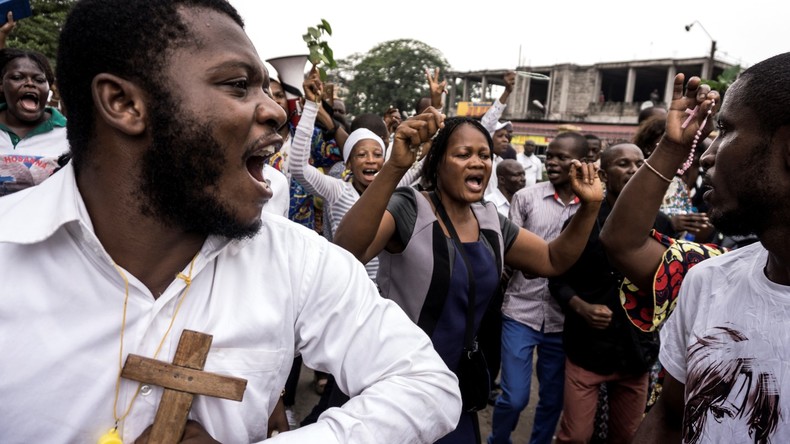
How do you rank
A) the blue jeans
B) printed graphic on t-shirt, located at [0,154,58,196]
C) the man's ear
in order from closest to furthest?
1. the man's ear
2. printed graphic on t-shirt, located at [0,154,58,196]
3. the blue jeans

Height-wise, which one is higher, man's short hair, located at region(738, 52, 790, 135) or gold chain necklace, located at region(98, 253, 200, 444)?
man's short hair, located at region(738, 52, 790, 135)

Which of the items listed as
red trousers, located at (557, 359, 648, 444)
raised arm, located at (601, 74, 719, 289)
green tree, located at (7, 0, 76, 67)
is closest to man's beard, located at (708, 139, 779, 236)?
raised arm, located at (601, 74, 719, 289)

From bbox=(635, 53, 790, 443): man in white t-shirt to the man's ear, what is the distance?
157cm

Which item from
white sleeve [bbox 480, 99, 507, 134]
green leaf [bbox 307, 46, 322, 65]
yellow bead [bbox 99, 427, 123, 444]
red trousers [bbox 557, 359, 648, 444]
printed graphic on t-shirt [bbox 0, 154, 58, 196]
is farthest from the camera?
white sleeve [bbox 480, 99, 507, 134]

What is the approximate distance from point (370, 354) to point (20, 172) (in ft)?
8.69

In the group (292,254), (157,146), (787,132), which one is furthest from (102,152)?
(787,132)

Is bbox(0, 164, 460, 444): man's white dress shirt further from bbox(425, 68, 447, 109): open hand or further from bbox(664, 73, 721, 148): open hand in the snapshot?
bbox(425, 68, 447, 109): open hand

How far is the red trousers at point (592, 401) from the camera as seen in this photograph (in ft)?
11.1

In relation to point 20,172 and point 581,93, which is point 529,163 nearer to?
point 20,172

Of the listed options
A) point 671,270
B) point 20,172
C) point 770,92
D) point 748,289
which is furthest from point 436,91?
point 20,172

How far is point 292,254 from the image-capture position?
1.42 meters

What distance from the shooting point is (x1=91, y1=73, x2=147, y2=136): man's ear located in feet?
4.07

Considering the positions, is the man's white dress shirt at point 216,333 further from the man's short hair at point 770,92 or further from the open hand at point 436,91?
the open hand at point 436,91

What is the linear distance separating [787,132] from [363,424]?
1329 millimetres
